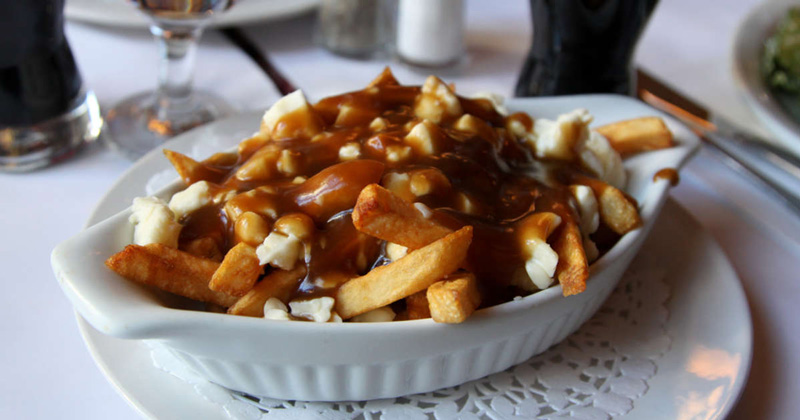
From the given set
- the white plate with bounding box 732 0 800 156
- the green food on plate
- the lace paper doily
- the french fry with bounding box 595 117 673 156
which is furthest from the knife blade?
the lace paper doily

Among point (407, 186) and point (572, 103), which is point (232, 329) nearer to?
point (407, 186)

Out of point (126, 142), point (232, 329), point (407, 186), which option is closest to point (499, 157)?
point (407, 186)

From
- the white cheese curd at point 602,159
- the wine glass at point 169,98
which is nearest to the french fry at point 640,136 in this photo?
the white cheese curd at point 602,159

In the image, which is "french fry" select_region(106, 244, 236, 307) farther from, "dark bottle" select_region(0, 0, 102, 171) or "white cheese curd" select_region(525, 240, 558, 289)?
"dark bottle" select_region(0, 0, 102, 171)

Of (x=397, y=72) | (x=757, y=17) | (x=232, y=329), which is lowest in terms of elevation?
(x=397, y=72)

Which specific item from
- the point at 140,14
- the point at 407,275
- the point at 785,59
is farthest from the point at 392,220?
the point at 785,59

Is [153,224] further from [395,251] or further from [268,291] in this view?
[395,251]

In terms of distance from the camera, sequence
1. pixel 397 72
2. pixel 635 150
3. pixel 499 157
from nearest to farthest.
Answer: pixel 499 157, pixel 635 150, pixel 397 72

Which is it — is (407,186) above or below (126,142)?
above
